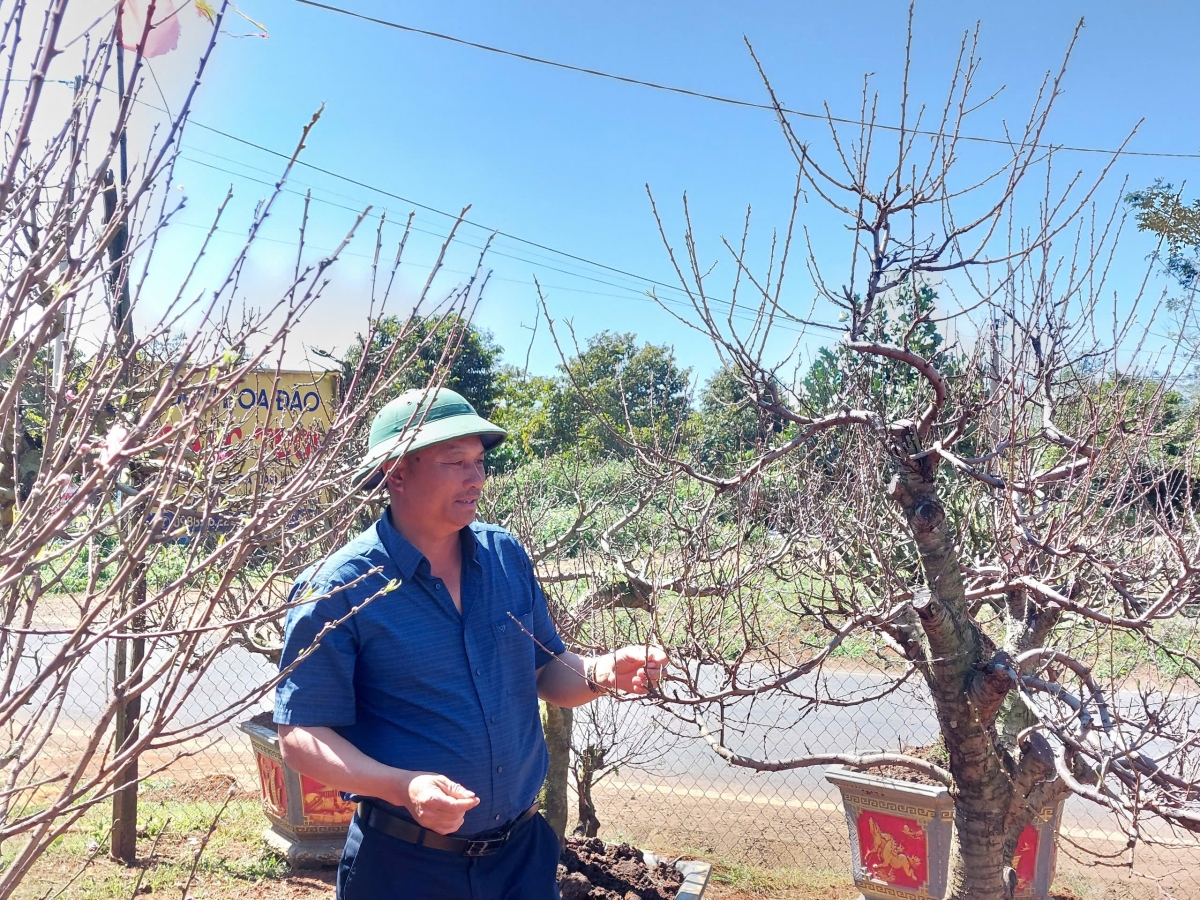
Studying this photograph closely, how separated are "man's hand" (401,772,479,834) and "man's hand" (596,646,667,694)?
61cm

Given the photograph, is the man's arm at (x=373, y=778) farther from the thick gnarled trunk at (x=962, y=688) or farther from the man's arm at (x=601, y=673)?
the thick gnarled trunk at (x=962, y=688)

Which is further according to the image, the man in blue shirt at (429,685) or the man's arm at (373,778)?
the man in blue shirt at (429,685)

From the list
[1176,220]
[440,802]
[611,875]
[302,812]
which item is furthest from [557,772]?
[1176,220]

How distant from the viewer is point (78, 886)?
156 inches

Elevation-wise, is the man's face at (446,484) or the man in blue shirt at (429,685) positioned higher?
the man's face at (446,484)

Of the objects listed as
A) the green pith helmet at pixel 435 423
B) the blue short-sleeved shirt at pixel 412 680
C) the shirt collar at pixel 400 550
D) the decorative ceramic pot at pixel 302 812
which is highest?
the green pith helmet at pixel 435 423

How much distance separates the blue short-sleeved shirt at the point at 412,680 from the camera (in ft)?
6.64

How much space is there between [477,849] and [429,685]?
390mm

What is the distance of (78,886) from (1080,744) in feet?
12.8

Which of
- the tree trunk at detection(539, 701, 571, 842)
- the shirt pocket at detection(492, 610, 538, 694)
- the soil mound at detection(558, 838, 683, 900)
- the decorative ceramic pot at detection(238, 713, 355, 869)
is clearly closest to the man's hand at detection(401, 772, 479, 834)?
the shirt pocket at detection(492, 610, 538, 694)

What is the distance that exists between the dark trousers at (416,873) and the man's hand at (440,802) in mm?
387

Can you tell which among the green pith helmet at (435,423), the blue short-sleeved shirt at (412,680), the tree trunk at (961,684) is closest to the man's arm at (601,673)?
the blue short-sleeved shirt at (412,680)

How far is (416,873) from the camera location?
210cm

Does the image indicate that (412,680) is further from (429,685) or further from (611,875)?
(611,875)
